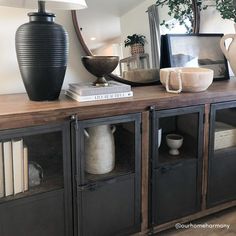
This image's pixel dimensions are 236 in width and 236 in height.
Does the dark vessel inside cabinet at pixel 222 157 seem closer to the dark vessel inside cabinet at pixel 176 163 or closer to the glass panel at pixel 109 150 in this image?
the dark vessel inside cabinet at pixel 176 163

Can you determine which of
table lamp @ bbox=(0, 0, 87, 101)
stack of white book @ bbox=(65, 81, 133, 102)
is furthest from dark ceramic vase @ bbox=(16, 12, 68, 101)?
stack of white book @ bbox=(65, 81, 133, 102)

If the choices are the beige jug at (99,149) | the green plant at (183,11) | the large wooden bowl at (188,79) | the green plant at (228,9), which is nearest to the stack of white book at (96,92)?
the beige jug at (99,149)

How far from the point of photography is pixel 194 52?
6.55ft

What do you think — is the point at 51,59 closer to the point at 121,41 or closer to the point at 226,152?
the point at 121,41

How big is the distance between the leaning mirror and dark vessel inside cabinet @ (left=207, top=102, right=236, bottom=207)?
1.55 feet

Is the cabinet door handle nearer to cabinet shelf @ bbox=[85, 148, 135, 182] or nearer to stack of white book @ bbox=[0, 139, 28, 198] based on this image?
cabinet shelf @ bbox=[85, 148, 135, 182]

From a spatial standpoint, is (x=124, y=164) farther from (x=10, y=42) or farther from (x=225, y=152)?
(x=10, y=42)

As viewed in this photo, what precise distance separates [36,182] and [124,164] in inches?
17.1

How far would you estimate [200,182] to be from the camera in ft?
5.58

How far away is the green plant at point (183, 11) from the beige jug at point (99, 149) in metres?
0.91

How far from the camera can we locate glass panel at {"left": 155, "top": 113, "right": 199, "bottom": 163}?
161 centimetres

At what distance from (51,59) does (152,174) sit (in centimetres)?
75

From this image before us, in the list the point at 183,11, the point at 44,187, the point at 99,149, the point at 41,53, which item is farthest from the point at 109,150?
the point at 183,11

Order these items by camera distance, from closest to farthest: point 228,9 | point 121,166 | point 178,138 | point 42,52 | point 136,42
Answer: point 42,52 → point 121,166 → point 178,138 → point 136,42 → point 228,9
